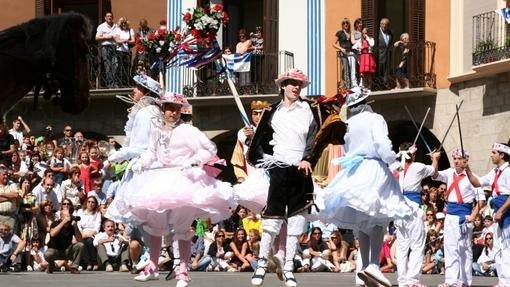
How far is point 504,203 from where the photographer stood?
693 inches

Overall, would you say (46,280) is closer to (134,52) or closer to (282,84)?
(282,84)

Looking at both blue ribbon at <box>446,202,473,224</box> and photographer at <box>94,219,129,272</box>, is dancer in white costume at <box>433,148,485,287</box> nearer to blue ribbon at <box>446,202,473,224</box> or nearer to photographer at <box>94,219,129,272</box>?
blue ribbon at <box>446,202,473,224</box>

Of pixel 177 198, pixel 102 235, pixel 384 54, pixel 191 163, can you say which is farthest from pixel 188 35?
pixel 177 198

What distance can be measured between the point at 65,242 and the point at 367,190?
880cm

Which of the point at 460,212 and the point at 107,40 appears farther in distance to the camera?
the point at 107,40

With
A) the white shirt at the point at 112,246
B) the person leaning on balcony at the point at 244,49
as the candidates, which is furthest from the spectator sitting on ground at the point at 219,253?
the person leaning on balcony at the point at 244,49

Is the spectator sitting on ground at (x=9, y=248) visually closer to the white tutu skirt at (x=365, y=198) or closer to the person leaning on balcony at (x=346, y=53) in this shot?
the white tutu skirt at (x=365, y=198)

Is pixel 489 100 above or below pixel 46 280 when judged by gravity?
above

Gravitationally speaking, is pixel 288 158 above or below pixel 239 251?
above

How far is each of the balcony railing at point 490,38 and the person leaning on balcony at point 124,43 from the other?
8426mm

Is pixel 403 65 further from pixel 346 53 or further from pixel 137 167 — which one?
pixel 137 167

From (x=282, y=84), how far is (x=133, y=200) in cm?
215

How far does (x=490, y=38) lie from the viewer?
30.0m

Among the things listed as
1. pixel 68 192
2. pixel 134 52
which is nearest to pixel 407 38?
pixel 134 52
